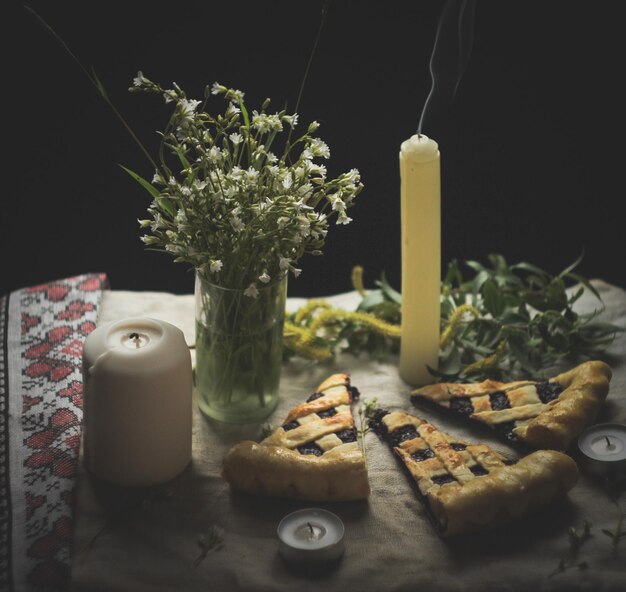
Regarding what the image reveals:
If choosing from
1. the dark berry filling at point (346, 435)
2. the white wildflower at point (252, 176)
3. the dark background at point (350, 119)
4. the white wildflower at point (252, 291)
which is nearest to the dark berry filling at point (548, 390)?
the dark berry filling at point (346, 435)

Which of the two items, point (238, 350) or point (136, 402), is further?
point (238, 350)

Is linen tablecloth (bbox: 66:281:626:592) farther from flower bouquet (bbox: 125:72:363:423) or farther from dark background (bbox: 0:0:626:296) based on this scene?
dark background (bbox: 0:0:626:296)

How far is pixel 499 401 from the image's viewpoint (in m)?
2.29

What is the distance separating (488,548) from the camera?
1.95 meters

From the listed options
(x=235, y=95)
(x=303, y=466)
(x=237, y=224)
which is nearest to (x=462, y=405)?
(x=303, y=466)

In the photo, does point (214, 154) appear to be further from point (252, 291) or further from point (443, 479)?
point (443, 479)

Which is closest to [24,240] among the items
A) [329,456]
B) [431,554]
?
[329,456]

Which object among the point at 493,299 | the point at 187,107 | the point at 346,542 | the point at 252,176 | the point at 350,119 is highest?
the point at 187,107

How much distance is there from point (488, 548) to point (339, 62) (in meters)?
1.67

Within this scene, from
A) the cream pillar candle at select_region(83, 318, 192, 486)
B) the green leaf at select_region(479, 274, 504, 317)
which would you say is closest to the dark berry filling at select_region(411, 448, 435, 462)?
the cream pillar candle at select_region(83, 318, 192, 486)

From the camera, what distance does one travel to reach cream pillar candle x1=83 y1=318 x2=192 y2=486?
2.00 m

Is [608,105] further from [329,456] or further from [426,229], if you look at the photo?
[329,456]

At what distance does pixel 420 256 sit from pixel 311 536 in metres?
0.68

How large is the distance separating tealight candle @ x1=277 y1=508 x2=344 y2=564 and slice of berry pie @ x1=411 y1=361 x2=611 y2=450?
45 cm
